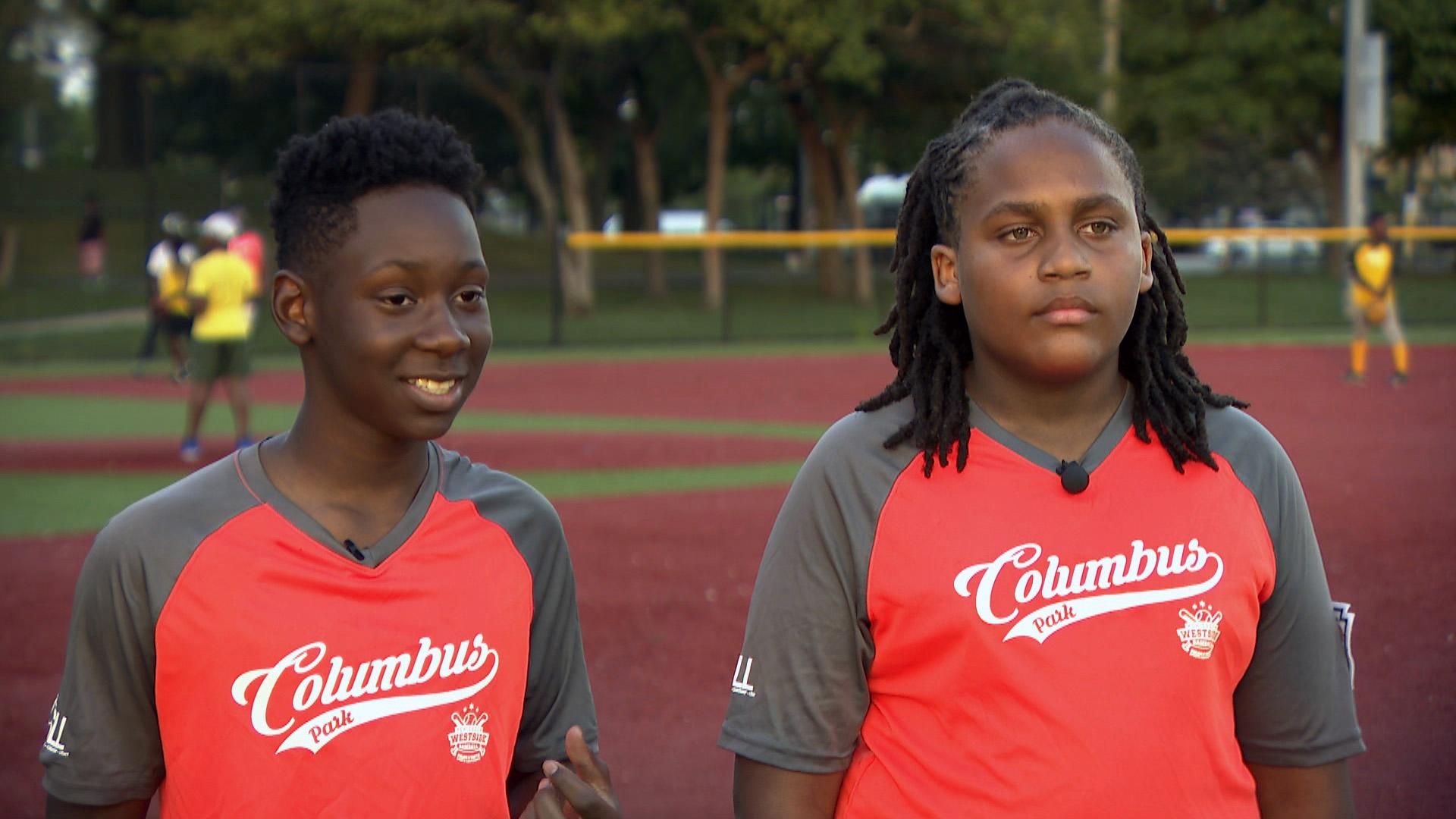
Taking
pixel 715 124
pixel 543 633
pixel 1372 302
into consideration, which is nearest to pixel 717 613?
pixel 543 633

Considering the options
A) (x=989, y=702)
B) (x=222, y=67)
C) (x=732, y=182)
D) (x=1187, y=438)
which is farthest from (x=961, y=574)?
(x=732, y=182)

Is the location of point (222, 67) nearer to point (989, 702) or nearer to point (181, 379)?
point (181, 379)

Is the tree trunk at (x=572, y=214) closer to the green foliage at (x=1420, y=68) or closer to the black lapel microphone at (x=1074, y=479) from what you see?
the green foliage at (x=1420, y=68)

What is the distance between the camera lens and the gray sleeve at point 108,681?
222 cm

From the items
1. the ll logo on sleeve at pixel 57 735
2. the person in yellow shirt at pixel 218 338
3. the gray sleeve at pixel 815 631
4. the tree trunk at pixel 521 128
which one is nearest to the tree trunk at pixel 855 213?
the tree trunk at pixel 521 128

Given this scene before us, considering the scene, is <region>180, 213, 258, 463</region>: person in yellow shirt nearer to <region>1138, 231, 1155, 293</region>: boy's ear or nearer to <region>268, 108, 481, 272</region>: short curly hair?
<region>268, 108, 481, 272</region>: short curly hair

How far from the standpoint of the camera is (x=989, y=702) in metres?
2.19

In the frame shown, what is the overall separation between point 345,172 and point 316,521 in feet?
1.72

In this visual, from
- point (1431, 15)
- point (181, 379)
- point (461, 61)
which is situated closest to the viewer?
point (181, 379)

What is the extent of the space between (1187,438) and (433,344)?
43.7 inches

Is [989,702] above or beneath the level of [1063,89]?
beneath

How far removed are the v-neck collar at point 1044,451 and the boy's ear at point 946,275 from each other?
0.16 metres

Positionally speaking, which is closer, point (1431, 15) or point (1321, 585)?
point (1321, 585)

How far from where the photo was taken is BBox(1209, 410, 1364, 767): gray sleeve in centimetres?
228
